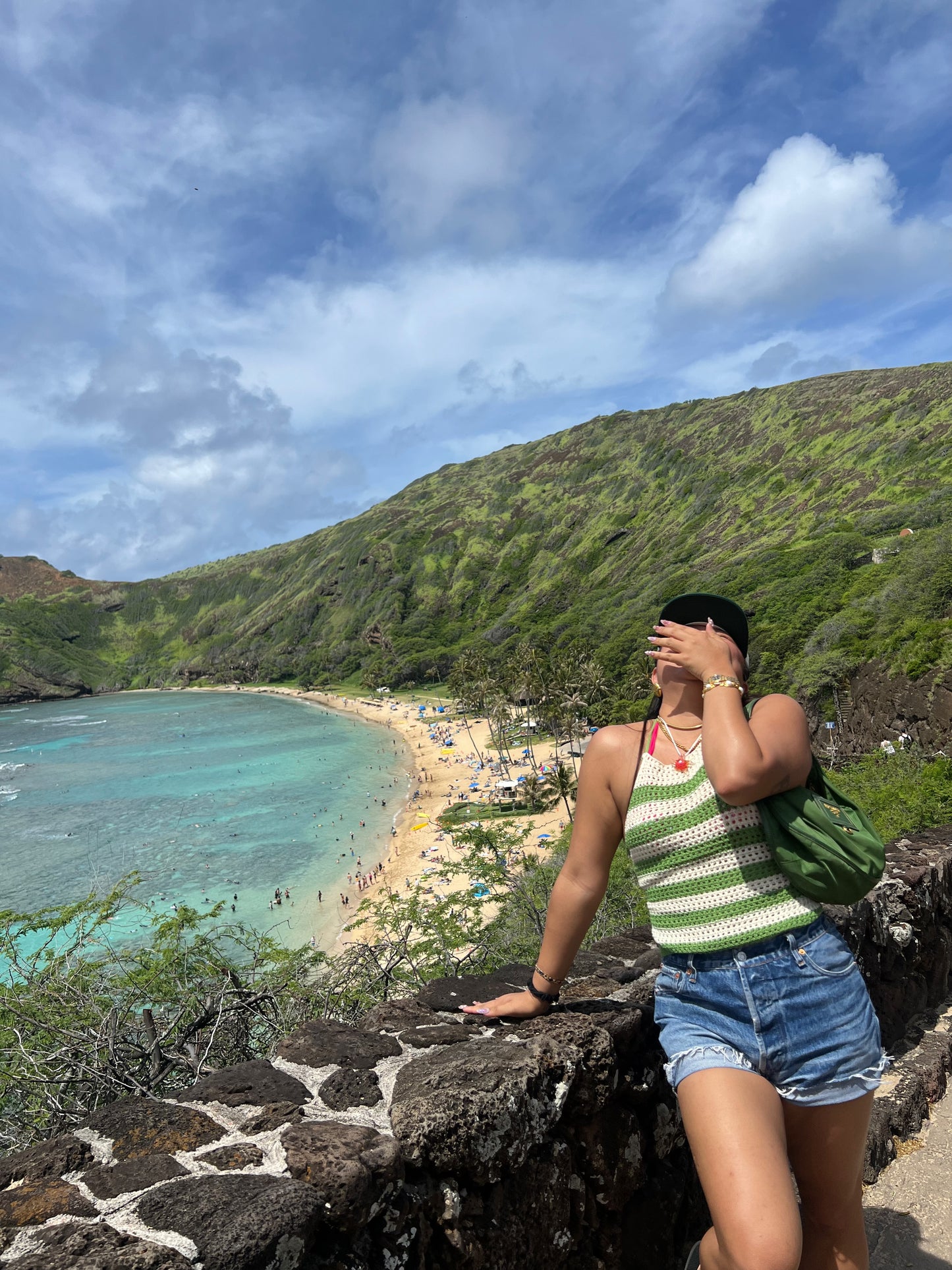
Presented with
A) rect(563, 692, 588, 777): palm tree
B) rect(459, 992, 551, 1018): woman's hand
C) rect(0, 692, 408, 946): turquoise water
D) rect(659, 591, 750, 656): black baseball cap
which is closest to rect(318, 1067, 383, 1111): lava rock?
rect(459, 992, 551, 1018): woman's hand

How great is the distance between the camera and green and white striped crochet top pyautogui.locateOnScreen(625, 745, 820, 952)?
197 centimetres

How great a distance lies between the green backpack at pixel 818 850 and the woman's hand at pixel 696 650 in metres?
0.42

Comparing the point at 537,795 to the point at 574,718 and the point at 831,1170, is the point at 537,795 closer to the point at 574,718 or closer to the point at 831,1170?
the point at 574,718

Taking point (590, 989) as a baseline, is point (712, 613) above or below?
above

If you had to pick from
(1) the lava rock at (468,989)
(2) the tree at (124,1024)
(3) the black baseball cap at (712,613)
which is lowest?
(2) the tree at (124,1024)

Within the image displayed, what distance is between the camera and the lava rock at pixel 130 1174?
174cm

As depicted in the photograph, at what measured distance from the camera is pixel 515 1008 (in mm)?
2588

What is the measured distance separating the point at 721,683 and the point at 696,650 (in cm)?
16

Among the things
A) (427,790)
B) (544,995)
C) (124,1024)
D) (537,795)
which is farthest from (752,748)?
(427,790)

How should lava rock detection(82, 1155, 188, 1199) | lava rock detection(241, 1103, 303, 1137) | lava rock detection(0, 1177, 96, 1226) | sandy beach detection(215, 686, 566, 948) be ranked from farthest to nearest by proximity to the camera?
sandy beach detection(215, 686, 566, 948)
lava rock detection(241, 1103, 303, 1137)
lava rock detection(82, 1155, 188, 1199)
lava rock detection(0, 1177, 96, 1226)

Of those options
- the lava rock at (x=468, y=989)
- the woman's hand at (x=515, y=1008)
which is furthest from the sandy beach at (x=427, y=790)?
the woman's hand at (x=515, y=1008)

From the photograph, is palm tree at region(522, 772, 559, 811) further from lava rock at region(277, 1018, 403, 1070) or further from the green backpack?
the green backpack

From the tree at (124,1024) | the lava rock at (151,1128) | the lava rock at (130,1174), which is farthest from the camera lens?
the tree at (124,1024)

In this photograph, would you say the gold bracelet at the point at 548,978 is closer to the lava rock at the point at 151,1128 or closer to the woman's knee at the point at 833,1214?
the woman's knee at the point at 833,1214
